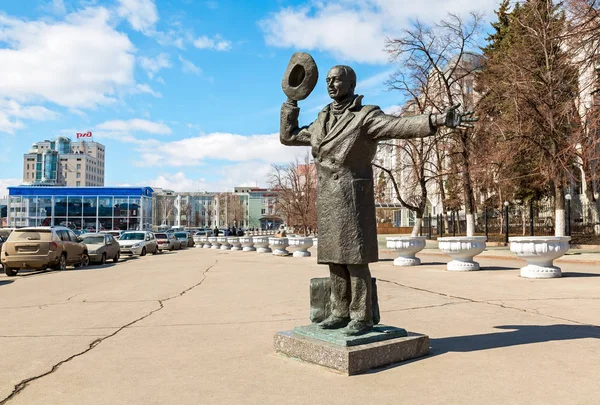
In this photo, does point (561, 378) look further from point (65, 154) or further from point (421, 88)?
point (65, 154)

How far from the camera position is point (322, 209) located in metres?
4.57

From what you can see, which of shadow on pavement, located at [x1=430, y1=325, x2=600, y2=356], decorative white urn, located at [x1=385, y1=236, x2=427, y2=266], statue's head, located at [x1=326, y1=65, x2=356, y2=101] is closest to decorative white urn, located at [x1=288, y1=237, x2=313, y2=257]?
decorative white urn, located at [x1=385, y1=236, x2=427, y2=266]

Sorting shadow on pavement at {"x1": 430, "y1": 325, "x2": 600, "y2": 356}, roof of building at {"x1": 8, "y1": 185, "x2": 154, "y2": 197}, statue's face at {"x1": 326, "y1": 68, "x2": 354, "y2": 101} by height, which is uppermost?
roof of building at {"x1": 8, "y1": 185, "x2": 154, "y2": 197}

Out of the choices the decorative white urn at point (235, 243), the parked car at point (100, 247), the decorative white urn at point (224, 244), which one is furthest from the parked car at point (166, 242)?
the parked car at point (100, 247)

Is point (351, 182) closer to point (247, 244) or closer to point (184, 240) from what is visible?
point (247, 244)

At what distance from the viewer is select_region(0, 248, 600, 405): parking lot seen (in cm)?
353

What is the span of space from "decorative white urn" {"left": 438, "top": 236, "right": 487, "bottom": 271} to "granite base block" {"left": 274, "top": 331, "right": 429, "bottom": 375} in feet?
28.9

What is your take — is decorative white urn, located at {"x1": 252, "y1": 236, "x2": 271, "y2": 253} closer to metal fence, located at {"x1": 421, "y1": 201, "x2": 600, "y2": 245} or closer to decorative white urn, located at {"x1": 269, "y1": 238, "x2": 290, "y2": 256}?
decorative white urn, located at {"x1": 269, "y1": 238, "x2": 290, "y2": 256}

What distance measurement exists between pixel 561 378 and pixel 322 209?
2.37 metres

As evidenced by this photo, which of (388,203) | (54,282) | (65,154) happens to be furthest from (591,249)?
(65,154)

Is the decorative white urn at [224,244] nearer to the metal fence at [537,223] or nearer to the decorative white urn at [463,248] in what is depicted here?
the metal fence at [537,223]

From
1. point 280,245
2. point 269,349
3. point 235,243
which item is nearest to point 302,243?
point 280,245

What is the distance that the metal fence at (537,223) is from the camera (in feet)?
79.2

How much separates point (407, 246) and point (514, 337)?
410 inches
